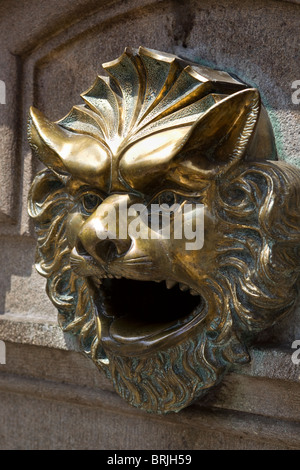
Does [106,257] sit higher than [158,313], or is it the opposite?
[106,257]

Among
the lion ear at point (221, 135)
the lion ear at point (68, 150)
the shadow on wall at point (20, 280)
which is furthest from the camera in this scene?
the shadow on wall at point (20, 280)

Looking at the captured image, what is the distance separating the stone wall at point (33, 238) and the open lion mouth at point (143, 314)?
14cm

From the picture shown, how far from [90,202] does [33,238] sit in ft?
1.06

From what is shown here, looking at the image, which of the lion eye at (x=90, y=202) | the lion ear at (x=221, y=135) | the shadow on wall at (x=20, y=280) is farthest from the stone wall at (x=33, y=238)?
the lion eye at (x=90, y=202)

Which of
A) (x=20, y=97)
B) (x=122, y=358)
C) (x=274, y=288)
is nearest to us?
(x=274, y=288)

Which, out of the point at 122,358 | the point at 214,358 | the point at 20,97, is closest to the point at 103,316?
the point at 122,358

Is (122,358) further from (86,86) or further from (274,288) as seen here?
(86,86)

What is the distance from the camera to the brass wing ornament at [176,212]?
38.7 inches

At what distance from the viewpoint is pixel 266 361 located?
107 centimetres

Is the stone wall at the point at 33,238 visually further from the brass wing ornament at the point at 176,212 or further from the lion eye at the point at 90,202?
the lion eye at the point at 90,202

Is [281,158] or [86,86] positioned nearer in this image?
[281,158]

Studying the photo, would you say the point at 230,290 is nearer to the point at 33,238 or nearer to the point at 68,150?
the point at 68,150

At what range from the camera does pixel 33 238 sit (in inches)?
54.2
